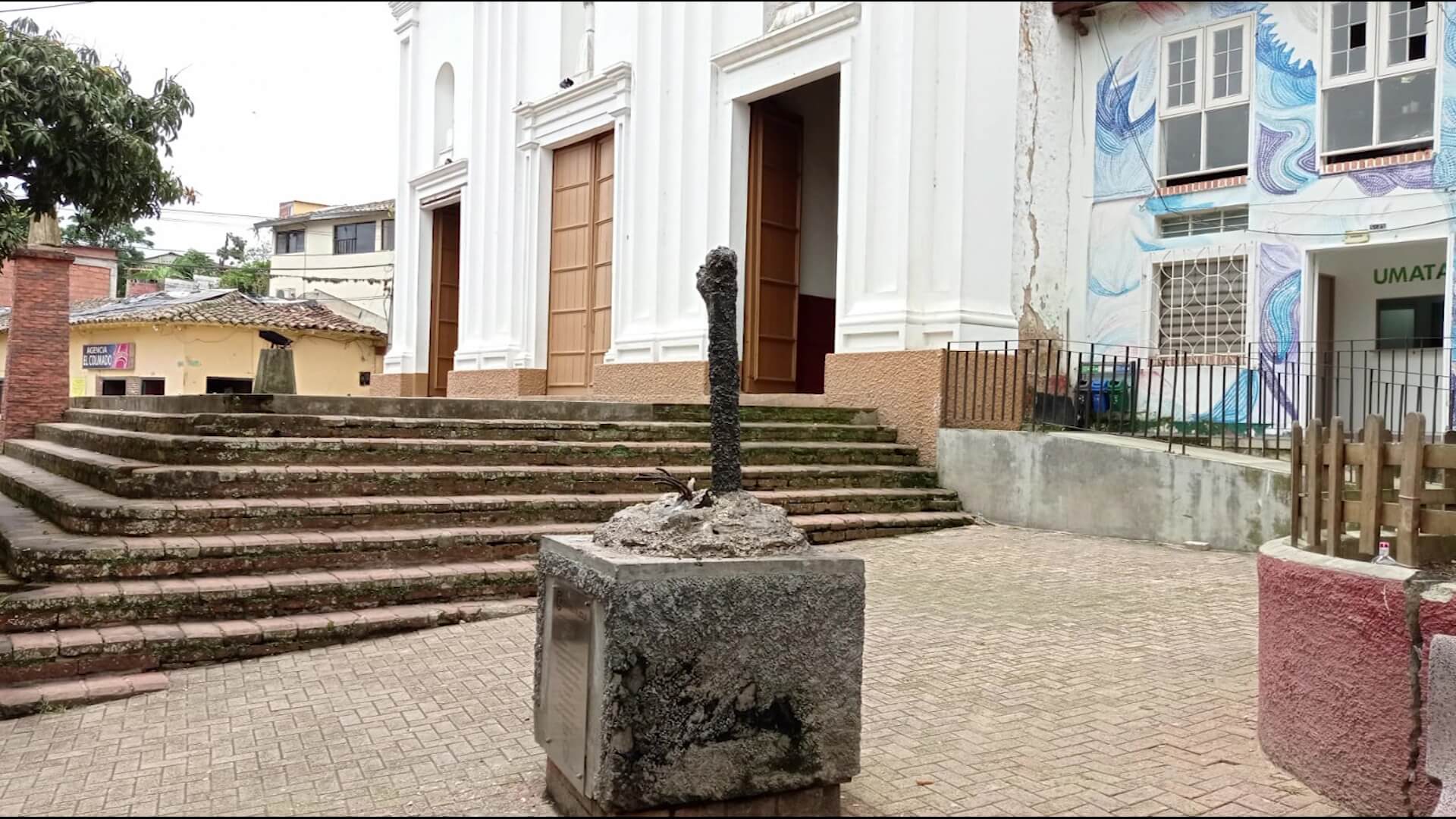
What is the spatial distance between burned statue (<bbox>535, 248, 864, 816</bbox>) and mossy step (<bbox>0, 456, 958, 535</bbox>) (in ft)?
12.1

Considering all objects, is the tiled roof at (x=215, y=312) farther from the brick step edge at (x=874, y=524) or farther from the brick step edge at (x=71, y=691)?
the brick step edge at (x=71, y=691)

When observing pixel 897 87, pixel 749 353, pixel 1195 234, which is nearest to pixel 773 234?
pixel 749 353

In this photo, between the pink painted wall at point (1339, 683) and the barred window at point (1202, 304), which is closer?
the pink painted wall at point (1339, 683)

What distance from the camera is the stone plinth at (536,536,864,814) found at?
111 inches

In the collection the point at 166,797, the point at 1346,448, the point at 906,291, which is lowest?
the point at 166,797

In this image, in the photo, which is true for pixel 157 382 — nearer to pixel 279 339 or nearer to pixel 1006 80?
pixel 279 339

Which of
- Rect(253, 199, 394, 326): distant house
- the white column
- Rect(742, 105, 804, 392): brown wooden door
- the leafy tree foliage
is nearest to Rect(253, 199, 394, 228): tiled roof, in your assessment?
Rect(253, 199, 394, 326): distant house

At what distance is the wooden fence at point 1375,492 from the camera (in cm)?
306

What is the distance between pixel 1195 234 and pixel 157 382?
22887 mm

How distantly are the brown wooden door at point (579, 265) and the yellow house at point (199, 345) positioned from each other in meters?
10.00

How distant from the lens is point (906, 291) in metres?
10.7

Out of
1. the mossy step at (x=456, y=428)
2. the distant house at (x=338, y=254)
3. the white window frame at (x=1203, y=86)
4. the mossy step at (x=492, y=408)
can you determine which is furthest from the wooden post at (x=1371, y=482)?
the distant house at (x=338, y=254)

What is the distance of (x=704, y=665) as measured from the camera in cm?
289

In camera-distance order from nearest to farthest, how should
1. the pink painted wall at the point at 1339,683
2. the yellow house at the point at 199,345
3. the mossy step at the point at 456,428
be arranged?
the pink painted wall at the point at 1339,683, the mossy step at the point at 456,428, the yellow house at the point at 199,345
